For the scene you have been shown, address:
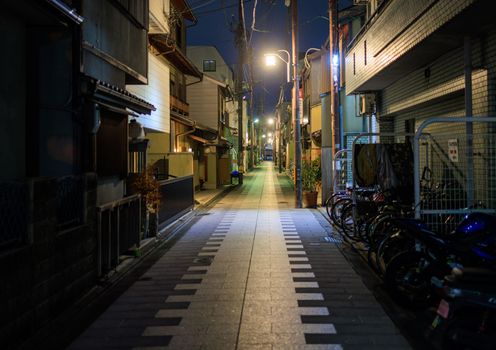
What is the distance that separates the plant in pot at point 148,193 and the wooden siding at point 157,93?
6.05m

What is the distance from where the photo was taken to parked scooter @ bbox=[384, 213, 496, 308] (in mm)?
5207

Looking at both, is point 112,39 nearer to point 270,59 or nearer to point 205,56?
point 270,59

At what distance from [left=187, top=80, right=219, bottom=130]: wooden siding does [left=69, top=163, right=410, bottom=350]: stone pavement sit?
24778 mm

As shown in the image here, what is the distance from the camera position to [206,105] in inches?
1394

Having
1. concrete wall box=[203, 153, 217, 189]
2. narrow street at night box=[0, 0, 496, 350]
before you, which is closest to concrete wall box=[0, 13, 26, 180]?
narrow street at night box=[0, 0, 496, 350]

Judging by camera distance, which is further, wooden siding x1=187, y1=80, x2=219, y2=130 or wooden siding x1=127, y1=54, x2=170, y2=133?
wooden siding x1=187, y1=80, x2=219, y2=130

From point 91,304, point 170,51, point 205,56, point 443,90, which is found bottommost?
point 91,304

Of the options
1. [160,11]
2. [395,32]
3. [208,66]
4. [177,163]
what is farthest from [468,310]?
[208,66]

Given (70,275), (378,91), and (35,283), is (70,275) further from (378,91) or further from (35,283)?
(378,91)

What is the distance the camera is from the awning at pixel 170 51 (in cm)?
1870

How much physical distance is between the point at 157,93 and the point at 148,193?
9.33 metres

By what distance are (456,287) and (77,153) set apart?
7.00 m

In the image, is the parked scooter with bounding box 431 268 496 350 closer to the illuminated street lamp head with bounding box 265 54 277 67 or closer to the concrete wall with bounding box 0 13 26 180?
the concrete wall with bounding box 0 13 26 180

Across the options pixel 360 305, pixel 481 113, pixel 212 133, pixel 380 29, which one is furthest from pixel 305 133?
pixel 360 305
